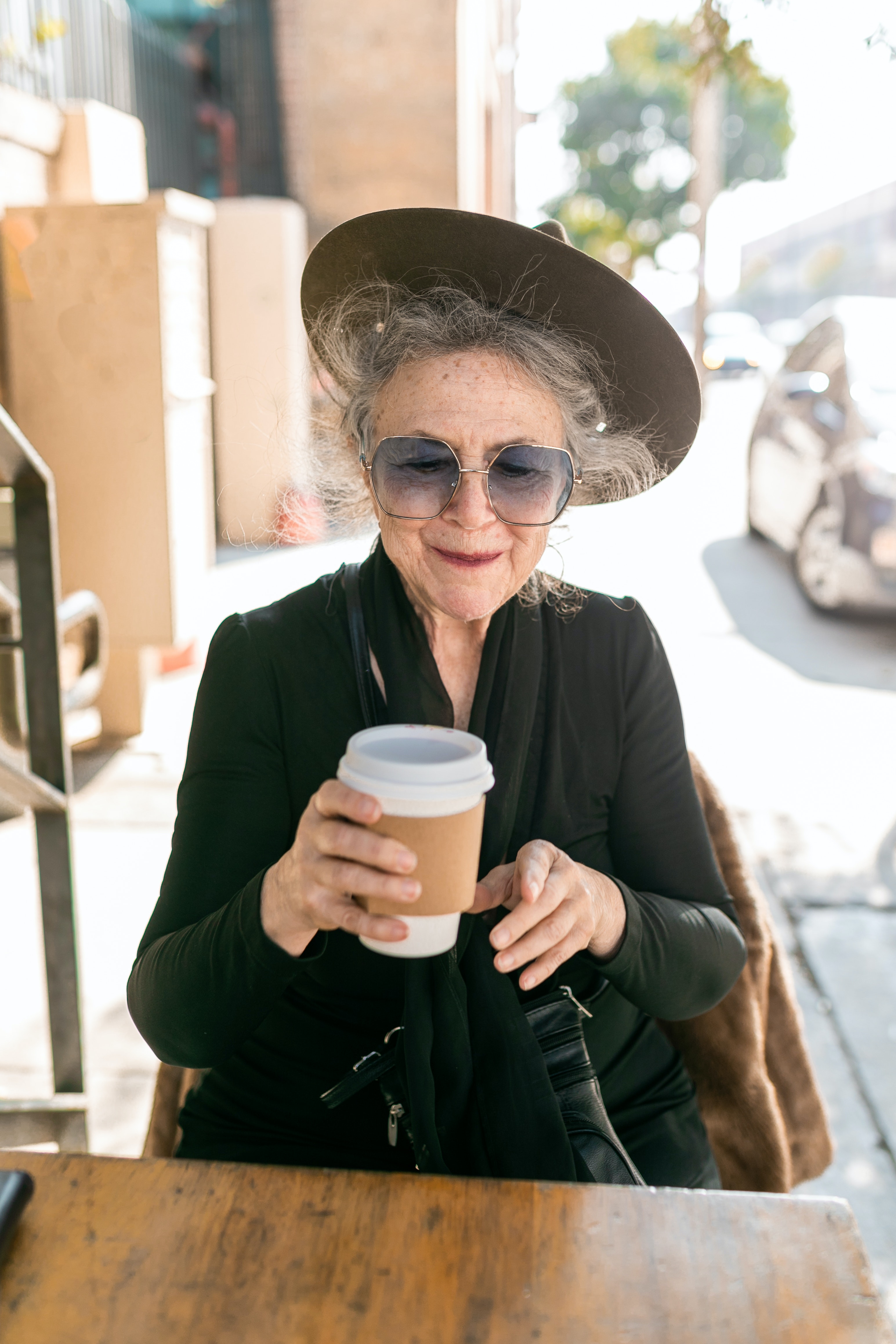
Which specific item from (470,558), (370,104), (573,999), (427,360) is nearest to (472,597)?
(470,558)

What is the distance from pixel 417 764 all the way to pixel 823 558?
22.5ft

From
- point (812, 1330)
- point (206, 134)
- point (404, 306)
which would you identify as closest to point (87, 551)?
point (404, 306)

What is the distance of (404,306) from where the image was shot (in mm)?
1678

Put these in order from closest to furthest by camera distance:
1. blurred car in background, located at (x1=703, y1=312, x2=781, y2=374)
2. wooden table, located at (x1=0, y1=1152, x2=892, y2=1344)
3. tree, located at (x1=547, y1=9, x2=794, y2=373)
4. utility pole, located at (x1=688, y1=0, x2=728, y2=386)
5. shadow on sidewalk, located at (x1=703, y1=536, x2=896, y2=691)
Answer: wooden table, located at (x1=0, y1=1152, x2=892, y2=1344) → shadow on sidewalk, located at (x1=703, y1=536, x2=896, y2=691) → utility pole, located at (x1=688, y1=0, x2=728, y2=386) → blurred car in background, located at (x1=703, y1=312, x2=781, y2=374) → tree, located at (x1=547, y1=9, x2=794, y2=373)

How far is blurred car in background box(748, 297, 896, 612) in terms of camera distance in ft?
22.5

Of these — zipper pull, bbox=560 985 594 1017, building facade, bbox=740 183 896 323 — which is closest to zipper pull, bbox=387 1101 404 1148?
zipper pull, bbox=560 985 594 1017

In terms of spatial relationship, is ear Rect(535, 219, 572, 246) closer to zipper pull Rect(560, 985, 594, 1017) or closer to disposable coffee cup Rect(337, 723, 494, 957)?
disposable coffee cup Rect(337, 723, 494, 957)

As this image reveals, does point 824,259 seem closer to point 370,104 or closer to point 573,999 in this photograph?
point 370,104

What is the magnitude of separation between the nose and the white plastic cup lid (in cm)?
56

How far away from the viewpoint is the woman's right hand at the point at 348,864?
3.33ft

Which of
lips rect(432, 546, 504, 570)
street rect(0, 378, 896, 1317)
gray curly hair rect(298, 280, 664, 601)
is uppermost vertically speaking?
gray curly hair rect(298, 280, 664, 601)

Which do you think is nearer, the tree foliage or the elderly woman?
the elderly woman

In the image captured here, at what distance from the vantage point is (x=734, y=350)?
27.7 m

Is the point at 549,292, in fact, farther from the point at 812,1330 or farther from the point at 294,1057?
the point at 812,1330
